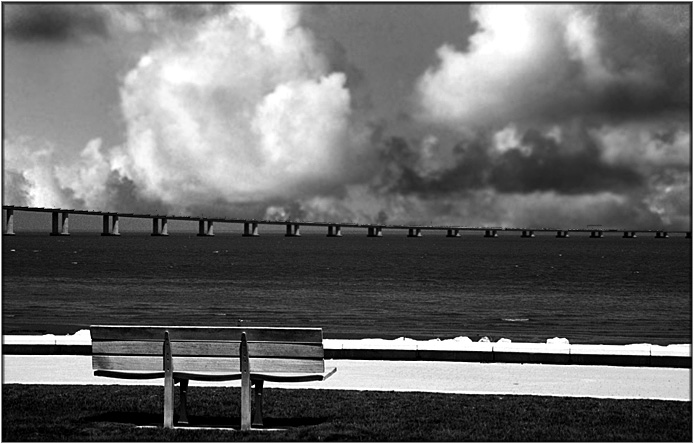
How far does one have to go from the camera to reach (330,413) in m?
8.70

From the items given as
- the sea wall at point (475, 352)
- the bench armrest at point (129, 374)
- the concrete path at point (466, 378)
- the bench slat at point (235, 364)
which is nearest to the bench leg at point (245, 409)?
the bench slat at point (235, 364)

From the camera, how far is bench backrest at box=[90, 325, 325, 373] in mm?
8000

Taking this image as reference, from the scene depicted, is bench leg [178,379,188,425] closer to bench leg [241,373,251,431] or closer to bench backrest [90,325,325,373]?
bench backrest [90,325,325,373]

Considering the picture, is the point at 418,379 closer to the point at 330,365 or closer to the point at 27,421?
the point at 330,365

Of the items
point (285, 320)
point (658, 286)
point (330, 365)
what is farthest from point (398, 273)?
point (330, 365)

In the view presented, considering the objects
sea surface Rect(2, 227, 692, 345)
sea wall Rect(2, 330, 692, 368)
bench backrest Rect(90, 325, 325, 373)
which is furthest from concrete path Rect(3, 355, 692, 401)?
sea surface Rect(2, 227, 692, 345)

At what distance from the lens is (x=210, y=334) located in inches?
319

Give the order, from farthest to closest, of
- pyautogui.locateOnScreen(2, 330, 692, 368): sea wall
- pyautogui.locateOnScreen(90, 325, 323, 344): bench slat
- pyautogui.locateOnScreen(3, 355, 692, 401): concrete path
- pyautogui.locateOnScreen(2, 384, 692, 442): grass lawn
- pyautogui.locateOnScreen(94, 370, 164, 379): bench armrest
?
pyautogui.locateOnScreen(2, 330, 692, 368): sea wall < pyautogui.locateOnScreen(3, 355, 692, 401): concrete path < pyautogui.locateOnScreen(94, 370, 164, 379): bench armrest < pyautogui.locateOnScreen(90, 325, 323, 344): bench slat < pyautogui.locateOnScreen(2, 384, 692, 442): grass lawn

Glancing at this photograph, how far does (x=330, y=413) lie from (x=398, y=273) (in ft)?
210

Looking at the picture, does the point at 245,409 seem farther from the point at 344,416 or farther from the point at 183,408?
the point at 344,416

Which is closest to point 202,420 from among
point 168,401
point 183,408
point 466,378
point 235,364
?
point 183,408

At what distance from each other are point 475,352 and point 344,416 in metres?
3.72

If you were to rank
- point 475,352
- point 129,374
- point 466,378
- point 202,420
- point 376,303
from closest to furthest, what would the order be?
point 129,374 < point 202,420 < point 466,378 < point 475,352 < point 376,303

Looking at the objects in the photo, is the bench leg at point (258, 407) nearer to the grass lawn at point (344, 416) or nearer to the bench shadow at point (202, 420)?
the bench shadow at point (202, 420)
